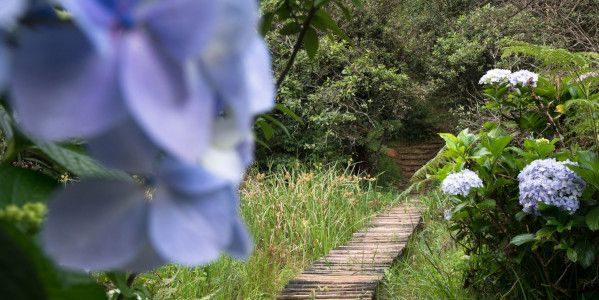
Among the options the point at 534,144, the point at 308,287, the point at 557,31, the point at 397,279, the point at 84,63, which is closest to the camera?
the point at 84,63

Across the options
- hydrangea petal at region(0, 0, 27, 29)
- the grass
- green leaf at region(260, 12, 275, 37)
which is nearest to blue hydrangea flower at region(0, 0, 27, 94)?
hydrangea petal at region(0, 0, 27, 29)

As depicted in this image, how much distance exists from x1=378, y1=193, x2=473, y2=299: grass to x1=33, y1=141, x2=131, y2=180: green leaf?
9.17 ft

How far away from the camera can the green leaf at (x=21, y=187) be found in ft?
0.96

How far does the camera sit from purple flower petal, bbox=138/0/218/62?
17cm

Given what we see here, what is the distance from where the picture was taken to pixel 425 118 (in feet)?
34.0

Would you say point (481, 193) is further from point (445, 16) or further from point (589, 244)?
point (445, 16)

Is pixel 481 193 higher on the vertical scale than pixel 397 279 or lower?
higher

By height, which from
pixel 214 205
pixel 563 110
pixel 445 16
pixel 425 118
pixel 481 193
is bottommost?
pixel 214 205

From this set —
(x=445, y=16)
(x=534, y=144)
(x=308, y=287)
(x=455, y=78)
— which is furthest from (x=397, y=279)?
(x=445, y=16)

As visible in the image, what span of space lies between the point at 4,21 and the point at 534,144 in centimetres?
251

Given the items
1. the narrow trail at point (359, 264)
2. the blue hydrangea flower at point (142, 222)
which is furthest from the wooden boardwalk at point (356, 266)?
the blue hydrangea flower at point (142, 222)

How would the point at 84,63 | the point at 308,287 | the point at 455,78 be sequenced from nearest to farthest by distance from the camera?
the point at 84,63, the point at 308,287, the point at 455,78

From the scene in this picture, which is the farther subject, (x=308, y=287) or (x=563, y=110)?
(x=308, y=287)

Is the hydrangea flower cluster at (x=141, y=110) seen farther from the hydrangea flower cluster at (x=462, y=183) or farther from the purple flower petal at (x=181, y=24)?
the hydrangea flower cluster at (x=462, y=183)
